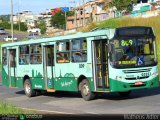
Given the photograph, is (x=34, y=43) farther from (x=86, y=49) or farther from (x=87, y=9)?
(x=87, y=9)

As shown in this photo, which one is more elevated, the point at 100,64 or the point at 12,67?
the point at 100,64

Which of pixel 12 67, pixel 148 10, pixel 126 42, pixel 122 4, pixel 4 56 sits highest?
pixel 122 4

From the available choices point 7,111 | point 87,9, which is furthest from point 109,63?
point 87,9

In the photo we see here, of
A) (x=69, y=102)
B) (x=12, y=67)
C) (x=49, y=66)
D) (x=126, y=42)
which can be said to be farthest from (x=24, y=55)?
(x=126, y=42)

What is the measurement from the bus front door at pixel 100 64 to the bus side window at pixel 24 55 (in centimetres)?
571

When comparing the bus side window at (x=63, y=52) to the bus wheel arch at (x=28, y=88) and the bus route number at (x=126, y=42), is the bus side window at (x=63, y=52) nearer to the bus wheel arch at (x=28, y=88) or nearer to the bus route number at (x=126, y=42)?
the bus route number at (x=126, y=42)

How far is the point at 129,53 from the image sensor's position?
57.1 ft

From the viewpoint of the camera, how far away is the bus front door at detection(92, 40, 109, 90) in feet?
58.0

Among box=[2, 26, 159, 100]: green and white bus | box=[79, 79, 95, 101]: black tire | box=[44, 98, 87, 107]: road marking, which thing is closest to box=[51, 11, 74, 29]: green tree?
box=[2, 26, 159, 100]: green and white bus

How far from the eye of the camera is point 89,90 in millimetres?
18391

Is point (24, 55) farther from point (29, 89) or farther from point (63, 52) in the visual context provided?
point (63, 52)

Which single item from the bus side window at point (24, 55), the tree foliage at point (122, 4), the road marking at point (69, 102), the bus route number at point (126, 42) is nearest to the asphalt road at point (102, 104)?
the road marking at point (69, 102)

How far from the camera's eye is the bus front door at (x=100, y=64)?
696 inches

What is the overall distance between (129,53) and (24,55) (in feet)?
23.7
